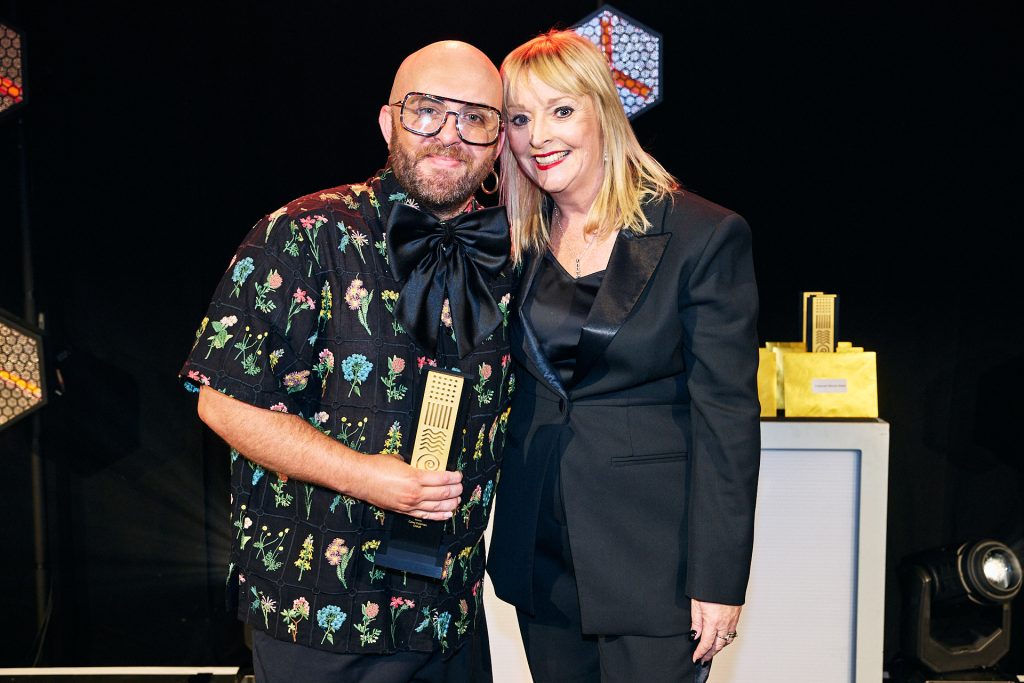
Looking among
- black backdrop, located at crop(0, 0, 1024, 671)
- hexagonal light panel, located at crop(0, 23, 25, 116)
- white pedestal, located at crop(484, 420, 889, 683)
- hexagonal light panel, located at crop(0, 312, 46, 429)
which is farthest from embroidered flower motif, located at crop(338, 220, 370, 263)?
hexagonal light panel, located at crop(0, 23, 25, 116)

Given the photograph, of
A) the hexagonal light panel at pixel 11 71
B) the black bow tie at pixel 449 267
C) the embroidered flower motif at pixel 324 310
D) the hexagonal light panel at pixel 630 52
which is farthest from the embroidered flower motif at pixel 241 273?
the hexagonal light panel at pixel 11 71

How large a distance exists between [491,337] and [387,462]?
308 mm

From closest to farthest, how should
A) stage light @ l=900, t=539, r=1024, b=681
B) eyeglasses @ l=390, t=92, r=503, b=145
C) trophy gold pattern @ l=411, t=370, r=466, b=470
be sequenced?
trophy gold pattern @ l=411, t=370, r=466, b=470 → eyeglasses @ l=390, t=92, r=503, b=145 → stage light @ l=900, t=539, r=1024, b=681

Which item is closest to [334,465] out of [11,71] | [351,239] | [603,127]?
[351,239]

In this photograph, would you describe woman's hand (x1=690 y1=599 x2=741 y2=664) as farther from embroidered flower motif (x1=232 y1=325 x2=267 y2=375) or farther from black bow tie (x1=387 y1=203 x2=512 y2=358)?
embroidered flower motif (x1=232 y1=325 x2=267 y2=375)

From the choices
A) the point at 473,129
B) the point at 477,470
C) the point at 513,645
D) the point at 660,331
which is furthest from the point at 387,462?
the point at 513,645

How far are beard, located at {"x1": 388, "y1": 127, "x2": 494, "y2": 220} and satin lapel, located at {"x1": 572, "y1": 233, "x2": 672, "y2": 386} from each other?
0.29 meters

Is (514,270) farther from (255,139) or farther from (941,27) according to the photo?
(941,27)

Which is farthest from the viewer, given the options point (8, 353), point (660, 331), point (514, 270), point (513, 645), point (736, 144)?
point (736, 144)

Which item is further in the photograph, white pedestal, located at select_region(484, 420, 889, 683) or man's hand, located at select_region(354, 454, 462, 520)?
white pedestal, located at select_region(484, 420, 889, 683)

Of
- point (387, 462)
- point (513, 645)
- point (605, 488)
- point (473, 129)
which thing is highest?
point (473, 129)

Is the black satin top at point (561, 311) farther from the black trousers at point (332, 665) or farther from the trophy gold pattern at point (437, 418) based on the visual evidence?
the black trousers at point (332, 665)

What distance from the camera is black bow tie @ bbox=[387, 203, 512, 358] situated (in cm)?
146

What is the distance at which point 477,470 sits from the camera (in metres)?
1.55
